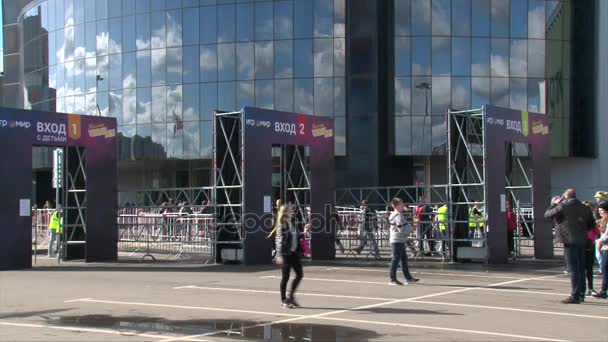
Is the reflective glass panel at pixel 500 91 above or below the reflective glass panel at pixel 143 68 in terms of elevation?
below

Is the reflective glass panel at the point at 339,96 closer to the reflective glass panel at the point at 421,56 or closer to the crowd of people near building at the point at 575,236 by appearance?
the reflective glass panel at the point at 421,56

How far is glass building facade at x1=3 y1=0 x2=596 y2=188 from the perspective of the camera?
41.6 meters

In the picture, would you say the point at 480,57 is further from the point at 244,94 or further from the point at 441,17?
the point at 244,94

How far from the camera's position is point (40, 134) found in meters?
20.8

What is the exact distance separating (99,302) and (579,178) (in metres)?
38.1

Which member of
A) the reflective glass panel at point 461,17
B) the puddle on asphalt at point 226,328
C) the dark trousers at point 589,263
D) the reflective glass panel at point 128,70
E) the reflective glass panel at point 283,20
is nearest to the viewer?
the puddle on asphalt at point 226,328

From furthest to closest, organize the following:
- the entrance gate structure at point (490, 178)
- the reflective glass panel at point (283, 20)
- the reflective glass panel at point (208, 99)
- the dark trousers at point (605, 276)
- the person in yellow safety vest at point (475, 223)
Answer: the reflective glass panel at point (208, 99) < the reflective glass panel at point (283, 20) < the person in yellow safety vest at point (475, 223) < the entrance gate structure at point (490, 178) < the dark trousers at point (605, 276)

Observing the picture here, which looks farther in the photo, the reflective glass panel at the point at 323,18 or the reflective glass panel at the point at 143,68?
the reflective glass panel at the point at 143,68

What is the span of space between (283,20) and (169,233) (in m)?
21.4

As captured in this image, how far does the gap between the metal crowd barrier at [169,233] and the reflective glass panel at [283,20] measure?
19534mm

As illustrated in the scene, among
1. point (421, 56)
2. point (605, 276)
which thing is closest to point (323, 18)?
point (421, 56)

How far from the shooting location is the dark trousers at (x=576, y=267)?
12.3 meters

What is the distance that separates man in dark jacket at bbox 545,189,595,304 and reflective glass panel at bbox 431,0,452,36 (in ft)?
98.4

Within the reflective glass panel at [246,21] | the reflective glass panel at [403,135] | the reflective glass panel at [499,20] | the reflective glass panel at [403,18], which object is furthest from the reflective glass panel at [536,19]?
the reflective glass panel at [246,21]
